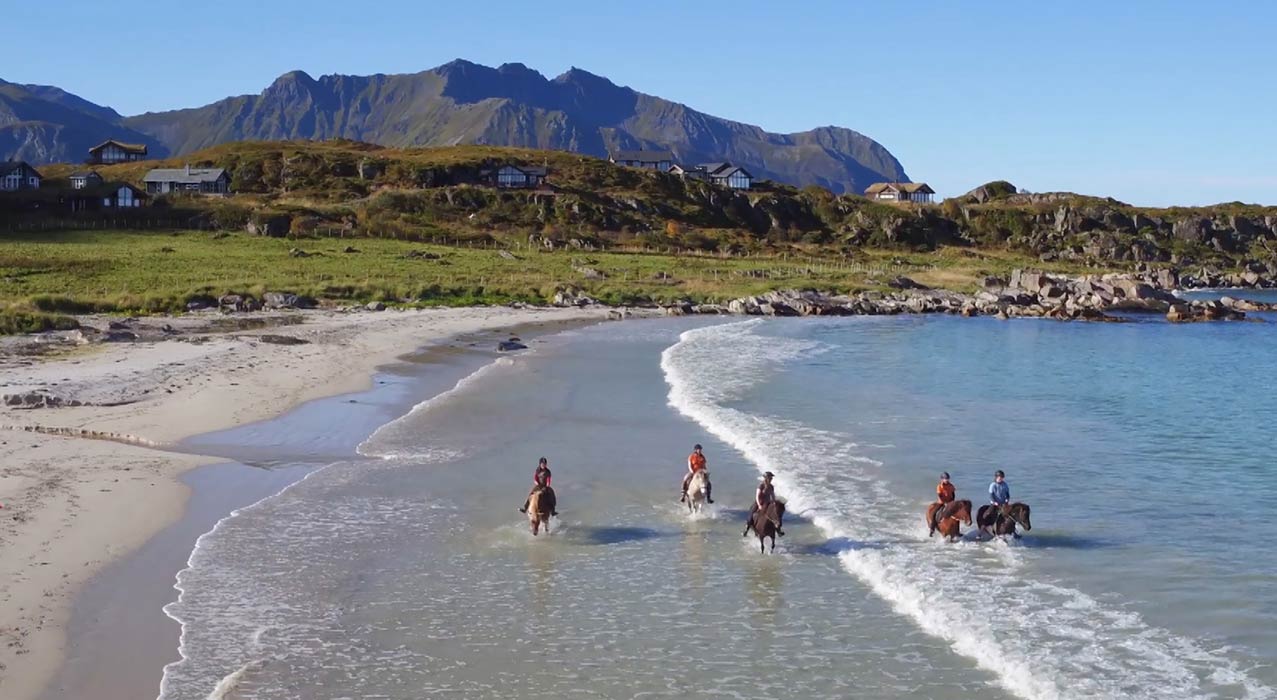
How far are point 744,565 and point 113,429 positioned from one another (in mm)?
15300

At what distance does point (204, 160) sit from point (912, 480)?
120 metres

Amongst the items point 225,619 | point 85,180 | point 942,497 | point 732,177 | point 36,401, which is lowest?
point 225,619

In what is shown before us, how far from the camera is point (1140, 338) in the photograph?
197 feet

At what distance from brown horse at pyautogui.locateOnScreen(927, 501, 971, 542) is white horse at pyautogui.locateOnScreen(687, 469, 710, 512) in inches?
149

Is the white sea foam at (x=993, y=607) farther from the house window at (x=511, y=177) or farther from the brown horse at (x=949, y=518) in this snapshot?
the house window at (x=511, y=177)

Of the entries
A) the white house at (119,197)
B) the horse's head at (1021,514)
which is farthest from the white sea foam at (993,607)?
the white house at (119,197)

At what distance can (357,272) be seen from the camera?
2721 inches

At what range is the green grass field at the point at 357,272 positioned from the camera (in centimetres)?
5728

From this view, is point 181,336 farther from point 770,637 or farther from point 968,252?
point 968,252

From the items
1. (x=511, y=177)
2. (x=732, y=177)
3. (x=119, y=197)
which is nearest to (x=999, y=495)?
(x=119, y=197)

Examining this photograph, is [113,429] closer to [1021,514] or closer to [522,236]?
[1021,514]

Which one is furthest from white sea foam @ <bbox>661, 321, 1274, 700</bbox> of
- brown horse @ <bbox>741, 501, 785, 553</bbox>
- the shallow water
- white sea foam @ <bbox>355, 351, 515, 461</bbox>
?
white sea foam @ <bbox>355, 351, 515, 461</bbox>

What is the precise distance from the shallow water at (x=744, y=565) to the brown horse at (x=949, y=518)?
242 millimetres

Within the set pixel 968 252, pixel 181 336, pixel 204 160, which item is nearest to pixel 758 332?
pixel 181 336
